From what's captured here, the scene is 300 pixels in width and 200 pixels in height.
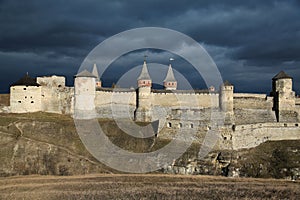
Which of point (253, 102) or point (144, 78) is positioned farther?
point (144, 78)

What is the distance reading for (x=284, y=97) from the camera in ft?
162

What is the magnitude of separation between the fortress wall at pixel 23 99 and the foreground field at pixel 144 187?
20.1 metres

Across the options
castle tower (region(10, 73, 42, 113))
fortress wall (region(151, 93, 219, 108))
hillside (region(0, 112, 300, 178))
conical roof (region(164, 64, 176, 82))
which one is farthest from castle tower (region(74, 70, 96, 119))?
conical roof (region(164, 64, 176, 82))

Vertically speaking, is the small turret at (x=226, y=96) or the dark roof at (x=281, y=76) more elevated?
the dark roof at (x=281, y=76)

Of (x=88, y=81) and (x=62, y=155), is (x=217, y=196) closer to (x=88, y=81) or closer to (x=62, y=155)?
(x=62, y=155)

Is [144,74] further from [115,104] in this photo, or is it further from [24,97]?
[24,97]

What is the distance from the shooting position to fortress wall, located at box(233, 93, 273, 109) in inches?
2008

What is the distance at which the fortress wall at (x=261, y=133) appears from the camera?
39.9 metres

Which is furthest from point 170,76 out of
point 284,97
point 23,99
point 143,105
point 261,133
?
point 261,133

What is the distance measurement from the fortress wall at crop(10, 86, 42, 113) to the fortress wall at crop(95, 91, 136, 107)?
9.64m

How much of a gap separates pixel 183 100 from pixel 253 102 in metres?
10.5

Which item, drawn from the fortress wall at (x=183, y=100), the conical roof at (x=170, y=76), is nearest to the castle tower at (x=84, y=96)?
the fortress wall at (x=183, y=100)

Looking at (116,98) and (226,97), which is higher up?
(116,98)

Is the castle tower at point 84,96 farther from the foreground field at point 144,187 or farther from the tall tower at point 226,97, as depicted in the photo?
the tall tower at point 226,97
